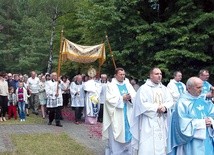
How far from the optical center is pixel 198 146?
6.65m

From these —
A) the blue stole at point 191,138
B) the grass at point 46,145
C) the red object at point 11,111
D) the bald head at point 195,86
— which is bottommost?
the grass at point 46,145

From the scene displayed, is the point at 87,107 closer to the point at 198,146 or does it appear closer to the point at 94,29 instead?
the point at 94,29

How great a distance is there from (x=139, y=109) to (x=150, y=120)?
12.5 inches

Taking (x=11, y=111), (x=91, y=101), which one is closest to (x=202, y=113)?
(x=91, y=101)

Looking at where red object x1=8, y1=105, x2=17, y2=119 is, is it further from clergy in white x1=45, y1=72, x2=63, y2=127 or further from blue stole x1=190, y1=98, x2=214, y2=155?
blue stole x1=190, y1=98, x2=214, y2=155

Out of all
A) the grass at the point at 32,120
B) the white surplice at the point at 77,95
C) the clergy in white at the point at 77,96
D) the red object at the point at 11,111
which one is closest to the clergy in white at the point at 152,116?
the clergy in white at the point at 77,96

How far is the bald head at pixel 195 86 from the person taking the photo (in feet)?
21.6

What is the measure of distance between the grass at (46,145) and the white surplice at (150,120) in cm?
265

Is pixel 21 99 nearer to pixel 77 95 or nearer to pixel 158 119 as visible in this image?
pixel 77 95

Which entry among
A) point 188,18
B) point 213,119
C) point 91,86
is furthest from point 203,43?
point 213,119

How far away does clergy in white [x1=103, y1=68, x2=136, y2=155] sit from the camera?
9.89 metres

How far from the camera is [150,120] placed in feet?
27.9

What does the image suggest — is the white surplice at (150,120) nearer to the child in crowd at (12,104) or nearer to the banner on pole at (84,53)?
the banner on pole at (84,53)

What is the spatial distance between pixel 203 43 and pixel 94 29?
4.80 meters
